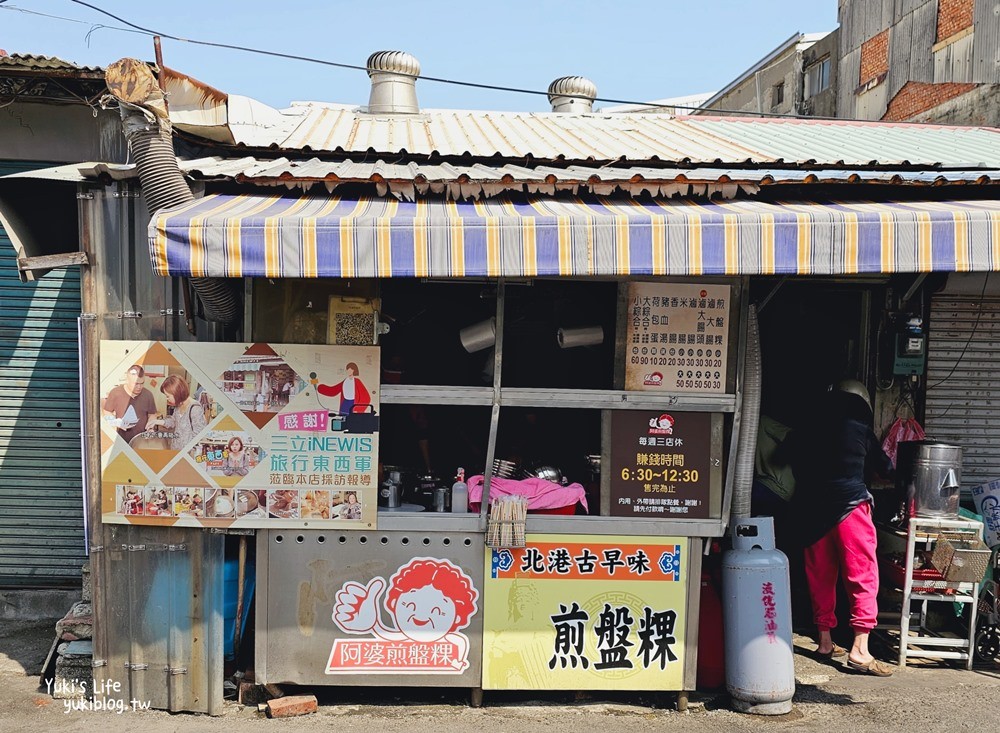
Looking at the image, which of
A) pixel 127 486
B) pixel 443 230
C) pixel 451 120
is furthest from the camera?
pixel 451 120

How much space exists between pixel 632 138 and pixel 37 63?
4.42 m

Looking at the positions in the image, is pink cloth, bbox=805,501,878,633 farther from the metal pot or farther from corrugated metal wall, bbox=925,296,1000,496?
corrugated metal wall, bbox=925,296,1000,496

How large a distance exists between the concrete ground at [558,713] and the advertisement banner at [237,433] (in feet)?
3.88

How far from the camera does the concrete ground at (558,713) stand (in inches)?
201

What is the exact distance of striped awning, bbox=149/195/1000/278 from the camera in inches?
174

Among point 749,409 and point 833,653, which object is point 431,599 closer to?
point 749,409

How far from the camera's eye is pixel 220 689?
5.23 meters

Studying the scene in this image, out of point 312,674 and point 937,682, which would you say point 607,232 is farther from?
point 937,682

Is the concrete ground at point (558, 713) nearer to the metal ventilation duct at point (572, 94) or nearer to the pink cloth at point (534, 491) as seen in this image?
the pink cloth at point (534, 491)

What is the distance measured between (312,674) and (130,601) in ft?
3.95

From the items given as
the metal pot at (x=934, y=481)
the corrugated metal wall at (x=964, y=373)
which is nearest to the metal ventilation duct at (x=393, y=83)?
the corrugated metal wall at (x=964, y=373)

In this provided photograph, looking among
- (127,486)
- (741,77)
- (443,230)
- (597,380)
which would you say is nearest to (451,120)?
(597,380)

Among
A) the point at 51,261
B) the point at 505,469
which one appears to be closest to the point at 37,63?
the point at 51,261

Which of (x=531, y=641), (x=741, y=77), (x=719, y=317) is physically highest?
(x=741, y=77)
